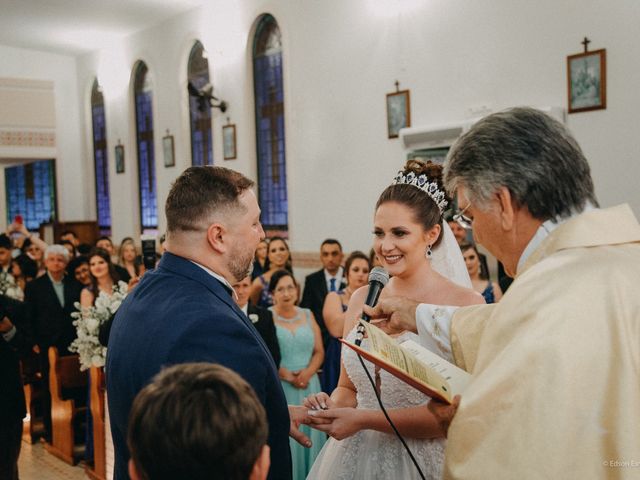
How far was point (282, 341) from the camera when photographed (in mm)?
5289

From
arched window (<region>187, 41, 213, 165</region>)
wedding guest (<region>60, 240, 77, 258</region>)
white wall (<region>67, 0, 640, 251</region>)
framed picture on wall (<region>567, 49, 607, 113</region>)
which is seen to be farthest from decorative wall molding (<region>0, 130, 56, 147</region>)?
framed picture on wall (<region>567, 49, 607, 113</region>)

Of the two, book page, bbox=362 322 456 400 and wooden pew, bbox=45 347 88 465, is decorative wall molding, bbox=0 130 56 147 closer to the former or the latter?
wooden pew, bbox=45 347 88 465

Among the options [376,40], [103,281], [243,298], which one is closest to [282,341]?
[243,298]

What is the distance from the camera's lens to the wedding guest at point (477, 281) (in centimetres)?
556

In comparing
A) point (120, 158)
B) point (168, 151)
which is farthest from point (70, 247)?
point (120, 158)

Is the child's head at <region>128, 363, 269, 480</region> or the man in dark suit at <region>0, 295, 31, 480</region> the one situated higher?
the child's head at <region>128, 363, 269, 480</region>

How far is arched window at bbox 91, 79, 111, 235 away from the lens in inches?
637

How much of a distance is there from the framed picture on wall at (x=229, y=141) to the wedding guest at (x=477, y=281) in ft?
21.4

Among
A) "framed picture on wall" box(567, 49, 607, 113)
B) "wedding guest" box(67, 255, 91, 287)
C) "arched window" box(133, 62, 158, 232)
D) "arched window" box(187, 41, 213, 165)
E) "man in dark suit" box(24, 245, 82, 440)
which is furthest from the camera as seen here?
"arched window" box(133, 62, 158, 232)

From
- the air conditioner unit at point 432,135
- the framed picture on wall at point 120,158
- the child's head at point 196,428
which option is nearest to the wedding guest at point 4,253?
the air conditioner unit at point 432,135

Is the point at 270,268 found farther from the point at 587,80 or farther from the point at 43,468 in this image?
the point at 587,80

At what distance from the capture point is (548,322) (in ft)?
4.95

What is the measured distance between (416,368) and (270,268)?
20.4ft

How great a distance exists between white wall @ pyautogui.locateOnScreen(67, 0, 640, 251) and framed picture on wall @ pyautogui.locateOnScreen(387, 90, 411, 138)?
0.34 feet
